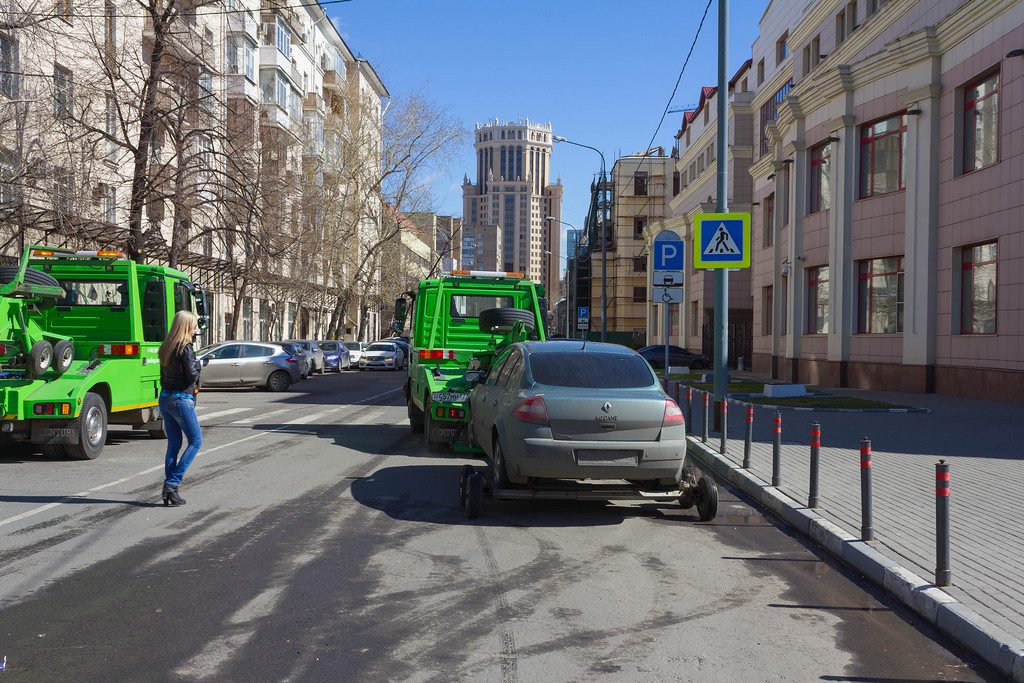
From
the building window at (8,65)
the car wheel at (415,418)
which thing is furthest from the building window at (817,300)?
the building window at (8,65)

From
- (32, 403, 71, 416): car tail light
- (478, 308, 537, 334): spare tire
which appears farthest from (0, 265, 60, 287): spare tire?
(478, 308, 537, 334): spare tire

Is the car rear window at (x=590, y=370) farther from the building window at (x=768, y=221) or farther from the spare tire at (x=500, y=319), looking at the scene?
the building window at (x=768, y=221)

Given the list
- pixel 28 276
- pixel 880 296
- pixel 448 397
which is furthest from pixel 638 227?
pixel 28 276

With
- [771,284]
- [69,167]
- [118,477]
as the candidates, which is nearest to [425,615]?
[118,477]

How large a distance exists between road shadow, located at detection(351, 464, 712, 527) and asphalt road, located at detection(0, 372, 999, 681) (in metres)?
0.04

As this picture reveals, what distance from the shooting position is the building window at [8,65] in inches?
602

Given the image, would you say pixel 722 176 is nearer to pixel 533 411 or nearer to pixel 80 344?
pixel 533 411

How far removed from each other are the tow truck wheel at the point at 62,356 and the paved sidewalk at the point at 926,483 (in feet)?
27.3

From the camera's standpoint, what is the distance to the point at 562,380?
27.1ft

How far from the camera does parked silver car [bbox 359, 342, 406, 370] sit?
46719 millimetres

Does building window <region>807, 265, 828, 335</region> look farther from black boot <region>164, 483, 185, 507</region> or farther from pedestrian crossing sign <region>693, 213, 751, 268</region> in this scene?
black boot <region>164, 483, 185, 507</region>

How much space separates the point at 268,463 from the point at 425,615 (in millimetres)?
6554

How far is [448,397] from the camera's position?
466 inches

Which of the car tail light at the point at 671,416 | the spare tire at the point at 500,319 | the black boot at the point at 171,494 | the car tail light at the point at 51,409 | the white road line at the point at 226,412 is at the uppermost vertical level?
the spare tire at the point at 500,319
